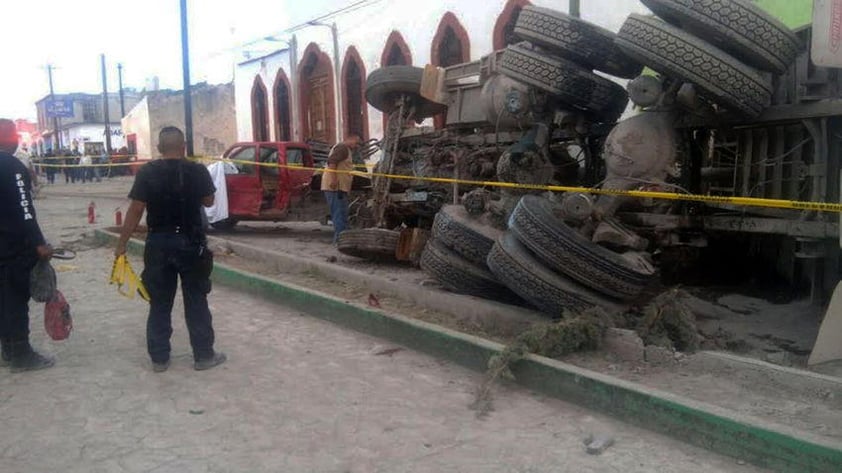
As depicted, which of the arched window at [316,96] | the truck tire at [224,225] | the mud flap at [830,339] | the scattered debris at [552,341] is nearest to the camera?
the mud flap at [830,339]

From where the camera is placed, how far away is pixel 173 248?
4781 millimetres

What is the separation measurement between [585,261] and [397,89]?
5039 mm

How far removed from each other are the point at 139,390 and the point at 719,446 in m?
3.39

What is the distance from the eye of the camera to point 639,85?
5.45 m

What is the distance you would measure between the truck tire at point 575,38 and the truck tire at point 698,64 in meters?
1.08

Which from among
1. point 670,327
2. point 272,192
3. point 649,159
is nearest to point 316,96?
point 272,192

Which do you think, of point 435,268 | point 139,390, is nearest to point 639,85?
point 435,268

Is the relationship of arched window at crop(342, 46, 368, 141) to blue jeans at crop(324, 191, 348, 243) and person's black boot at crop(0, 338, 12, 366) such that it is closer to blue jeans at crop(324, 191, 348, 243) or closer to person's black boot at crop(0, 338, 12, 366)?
blue jeans at crop(324, 191, 348, 243)

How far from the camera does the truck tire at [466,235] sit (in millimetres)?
5926

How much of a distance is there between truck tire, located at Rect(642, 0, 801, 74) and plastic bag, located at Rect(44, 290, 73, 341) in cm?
469

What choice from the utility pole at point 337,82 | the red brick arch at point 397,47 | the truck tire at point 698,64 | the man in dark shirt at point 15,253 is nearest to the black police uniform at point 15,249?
the man in dark shirt at point 15,253

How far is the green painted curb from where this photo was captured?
10.7 ft

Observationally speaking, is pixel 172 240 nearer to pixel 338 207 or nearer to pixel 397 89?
pixel 397 89

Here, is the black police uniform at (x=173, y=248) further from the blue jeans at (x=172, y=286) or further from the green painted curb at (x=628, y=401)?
the green painted curb at (x=628, y=401)
